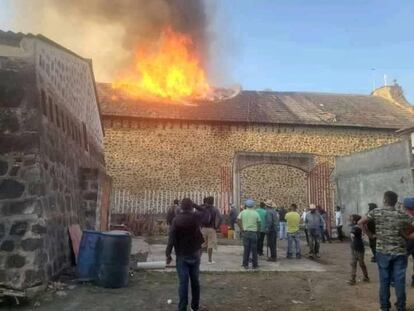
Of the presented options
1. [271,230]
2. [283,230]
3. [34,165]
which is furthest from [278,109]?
[34,165]

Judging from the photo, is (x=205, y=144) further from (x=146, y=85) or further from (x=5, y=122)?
(x=5, y=122)

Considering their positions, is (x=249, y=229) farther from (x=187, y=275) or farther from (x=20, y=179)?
(x=20, y=179)

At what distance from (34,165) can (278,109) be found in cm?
2281

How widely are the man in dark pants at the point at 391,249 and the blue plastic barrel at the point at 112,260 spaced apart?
420cm

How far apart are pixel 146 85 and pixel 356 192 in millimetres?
15896

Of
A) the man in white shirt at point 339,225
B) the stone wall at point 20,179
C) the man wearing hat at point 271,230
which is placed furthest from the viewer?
the man in white shirt at point 339,225

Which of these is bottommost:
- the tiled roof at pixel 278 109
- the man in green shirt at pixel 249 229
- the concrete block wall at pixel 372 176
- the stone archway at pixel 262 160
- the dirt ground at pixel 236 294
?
the dirt ground at pixel 236 294

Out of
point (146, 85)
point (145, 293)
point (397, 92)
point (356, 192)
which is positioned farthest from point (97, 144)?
point (397, 92)

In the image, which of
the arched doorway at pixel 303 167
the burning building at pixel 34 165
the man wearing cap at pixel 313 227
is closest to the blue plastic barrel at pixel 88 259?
the burning building at pixel 34 165

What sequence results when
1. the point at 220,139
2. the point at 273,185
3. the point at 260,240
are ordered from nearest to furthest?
the point at 260,240
the point at 220,139
the point at 273,185

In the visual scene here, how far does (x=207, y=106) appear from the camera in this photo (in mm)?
26703

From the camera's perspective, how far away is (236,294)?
6992mm

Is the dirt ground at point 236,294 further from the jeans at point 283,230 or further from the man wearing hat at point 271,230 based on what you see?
the jeans at point 283,230

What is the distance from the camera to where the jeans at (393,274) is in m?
5.32
